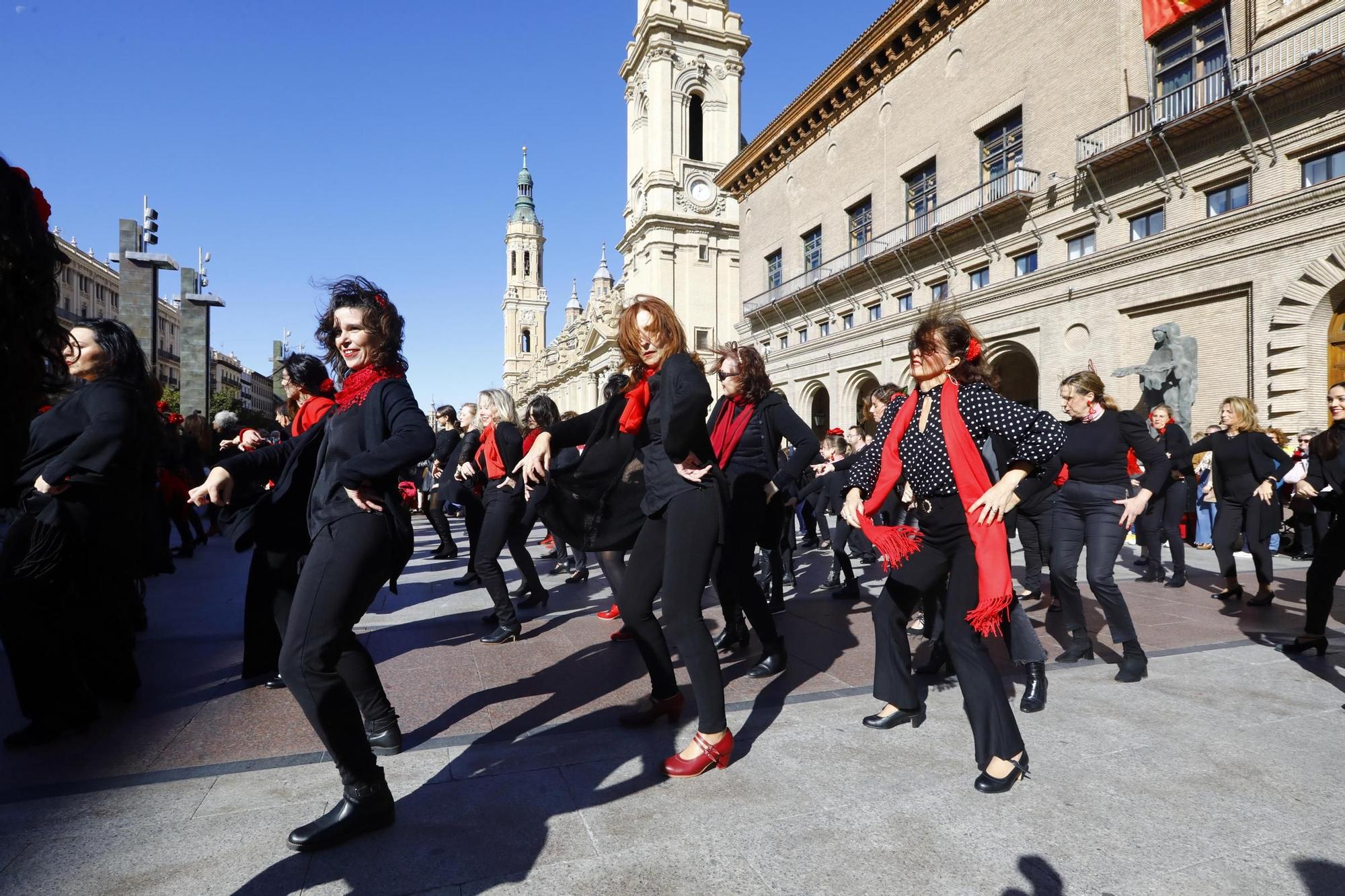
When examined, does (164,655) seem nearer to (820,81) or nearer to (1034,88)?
(1034,88)

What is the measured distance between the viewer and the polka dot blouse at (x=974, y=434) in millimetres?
3104

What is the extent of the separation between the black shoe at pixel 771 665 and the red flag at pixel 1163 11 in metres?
19.5

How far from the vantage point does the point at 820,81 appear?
31.2m

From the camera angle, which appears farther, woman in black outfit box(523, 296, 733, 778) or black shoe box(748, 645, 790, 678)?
black shoe box(748, 645, 790, 678)

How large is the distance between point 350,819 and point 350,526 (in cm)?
100

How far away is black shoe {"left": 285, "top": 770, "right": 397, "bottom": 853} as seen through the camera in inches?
98.8

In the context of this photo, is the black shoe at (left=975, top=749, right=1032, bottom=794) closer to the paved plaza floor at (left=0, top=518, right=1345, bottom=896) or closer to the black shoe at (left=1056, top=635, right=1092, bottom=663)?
the paved plaza floor at (left=0, top=518, right=1345, bottom=896)

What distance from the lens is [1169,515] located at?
859cm

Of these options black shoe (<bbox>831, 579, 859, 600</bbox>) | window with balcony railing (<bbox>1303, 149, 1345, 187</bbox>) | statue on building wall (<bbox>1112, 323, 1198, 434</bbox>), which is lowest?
black shoe (<bbox>831, 579, 859, 600</bbox>)

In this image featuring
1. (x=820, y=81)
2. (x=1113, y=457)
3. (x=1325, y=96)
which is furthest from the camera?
(x=820, y=81)

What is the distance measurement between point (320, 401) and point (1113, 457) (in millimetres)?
5044

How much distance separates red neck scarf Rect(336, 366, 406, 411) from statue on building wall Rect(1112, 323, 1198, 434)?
17.8 m

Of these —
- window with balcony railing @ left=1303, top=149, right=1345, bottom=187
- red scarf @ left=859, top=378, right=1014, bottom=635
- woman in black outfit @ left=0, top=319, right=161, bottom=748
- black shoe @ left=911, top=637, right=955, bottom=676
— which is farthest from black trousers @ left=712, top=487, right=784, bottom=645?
window with balcony railing @ left=1303, top=149, right=1345, bottom=187

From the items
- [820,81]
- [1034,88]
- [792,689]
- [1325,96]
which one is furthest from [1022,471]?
[820,81]
